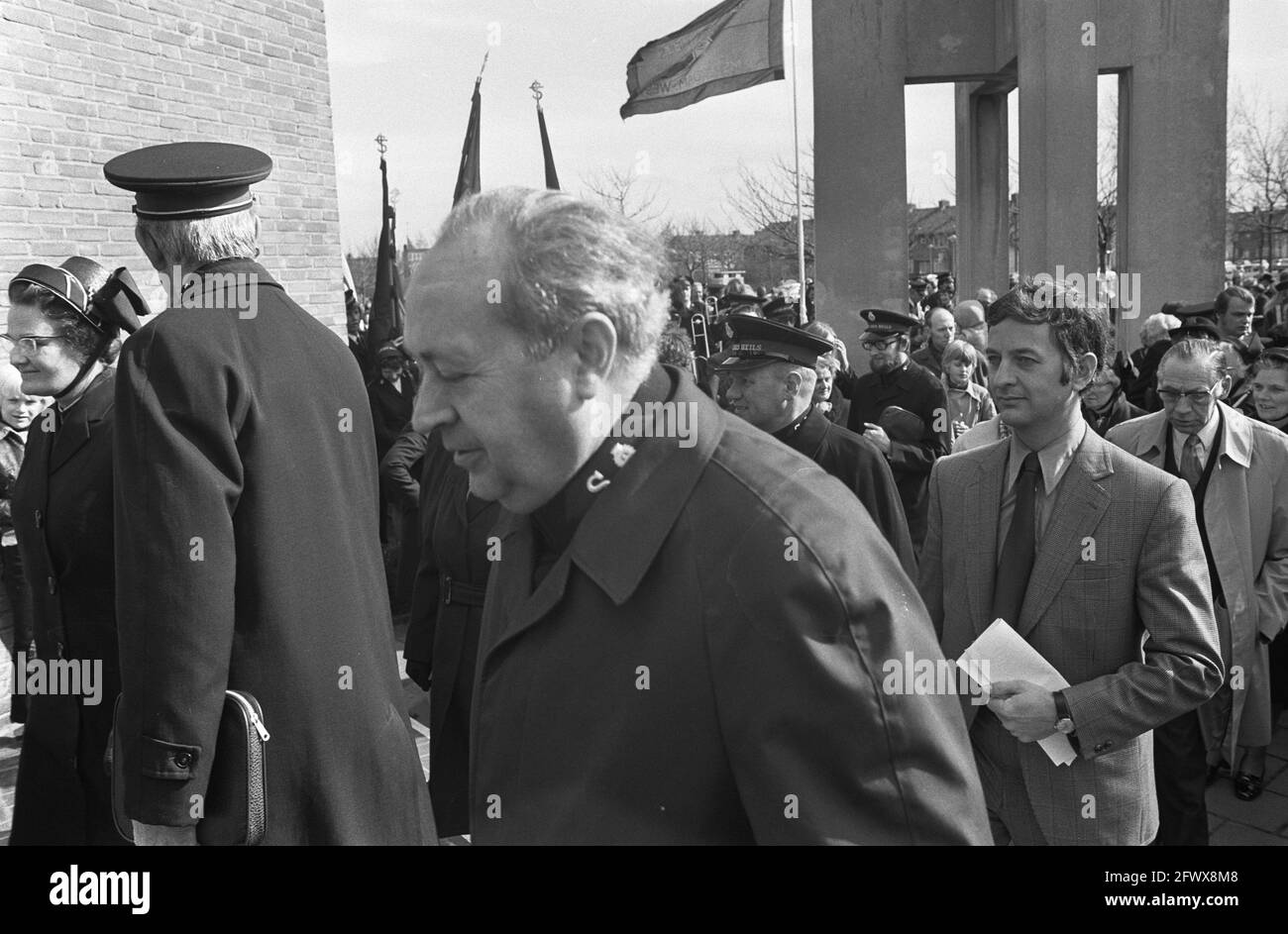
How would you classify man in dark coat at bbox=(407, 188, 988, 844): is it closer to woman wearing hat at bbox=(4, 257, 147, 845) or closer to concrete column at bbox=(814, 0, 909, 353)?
woman wearing hat at bbox=(4, 257, 147, 845)

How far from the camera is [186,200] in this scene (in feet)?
8.16

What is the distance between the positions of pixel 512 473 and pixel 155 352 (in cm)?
115

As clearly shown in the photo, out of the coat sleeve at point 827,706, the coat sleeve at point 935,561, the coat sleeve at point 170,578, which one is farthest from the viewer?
the coat sleeve at point 935,561

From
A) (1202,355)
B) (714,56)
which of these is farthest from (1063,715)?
(714,56)

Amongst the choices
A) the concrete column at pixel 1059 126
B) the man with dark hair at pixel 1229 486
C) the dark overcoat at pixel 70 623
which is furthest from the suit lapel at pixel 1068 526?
the concrete column at pixel 1059 126

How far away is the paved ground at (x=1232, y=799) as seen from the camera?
424 cm

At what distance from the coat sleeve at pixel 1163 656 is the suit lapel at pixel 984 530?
1.04ft

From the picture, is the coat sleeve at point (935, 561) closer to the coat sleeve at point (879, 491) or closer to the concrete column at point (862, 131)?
the coat sleeve at point (879, 491)

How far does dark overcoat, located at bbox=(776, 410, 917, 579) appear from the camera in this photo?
404 cm

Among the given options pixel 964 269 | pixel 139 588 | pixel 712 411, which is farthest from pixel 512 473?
pixel 964 269

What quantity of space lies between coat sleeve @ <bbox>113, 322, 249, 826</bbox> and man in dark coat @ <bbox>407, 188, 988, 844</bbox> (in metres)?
0.88

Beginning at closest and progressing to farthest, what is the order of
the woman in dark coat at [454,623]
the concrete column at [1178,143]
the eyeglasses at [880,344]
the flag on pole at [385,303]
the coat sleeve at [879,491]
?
the woman in dark coat at [454,623]
the coat sleeve at [879,491]
the eyeglasses at [880,344]
the flag on pole at [385,303]
the concrete column at [1178,143]

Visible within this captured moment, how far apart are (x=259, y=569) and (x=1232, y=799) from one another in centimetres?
421

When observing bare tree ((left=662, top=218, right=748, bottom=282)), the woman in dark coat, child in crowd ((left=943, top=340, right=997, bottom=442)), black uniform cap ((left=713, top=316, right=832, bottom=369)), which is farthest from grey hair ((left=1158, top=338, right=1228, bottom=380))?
bare tree ((left=662, top=218, right=748, bottom=282))
